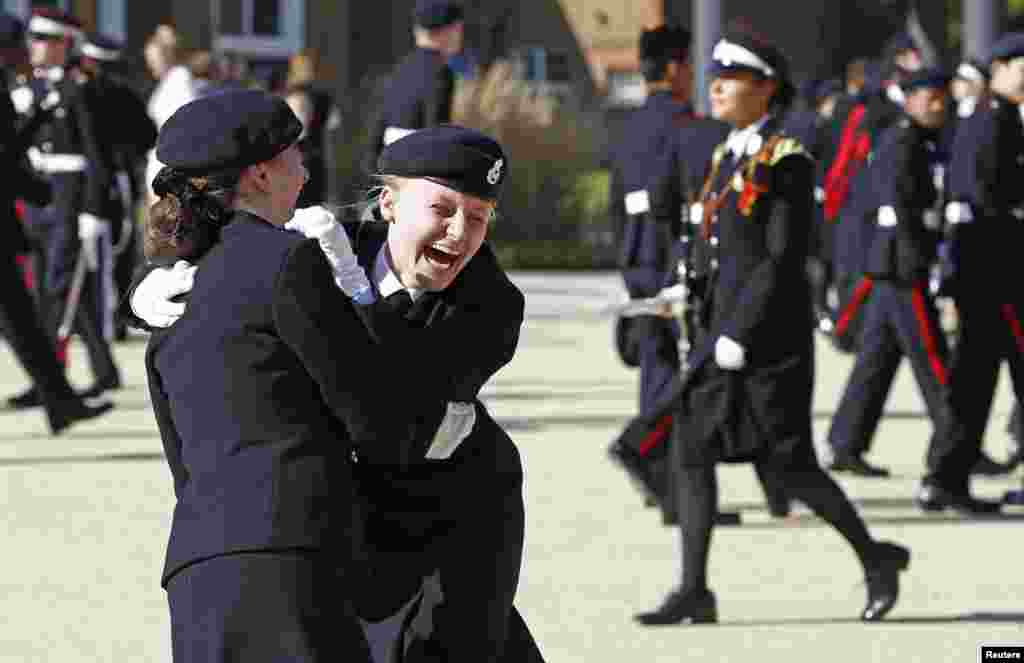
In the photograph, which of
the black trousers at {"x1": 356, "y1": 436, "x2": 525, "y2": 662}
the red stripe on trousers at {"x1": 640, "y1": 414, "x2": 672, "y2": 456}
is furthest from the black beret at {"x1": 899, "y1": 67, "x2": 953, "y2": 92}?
the black trousers at {"x1": 356, "y1": 436, "x2": 525, "y2": 662}

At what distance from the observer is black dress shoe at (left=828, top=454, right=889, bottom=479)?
1065 cm

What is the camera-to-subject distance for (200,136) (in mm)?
4012

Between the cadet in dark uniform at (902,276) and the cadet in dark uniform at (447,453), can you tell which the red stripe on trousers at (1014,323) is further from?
the cadet in dark uniform at (447,453)

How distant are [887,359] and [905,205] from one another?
2.75ft

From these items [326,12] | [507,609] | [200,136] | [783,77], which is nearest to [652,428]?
[783,77]

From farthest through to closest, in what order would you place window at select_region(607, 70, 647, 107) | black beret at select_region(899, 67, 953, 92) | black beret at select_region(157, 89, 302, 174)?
window at select_region(607, 70, 647, 107)
black beret at select_region(899, 67, 953, 92)
black beret at select_region(157, 89, 302, 174)

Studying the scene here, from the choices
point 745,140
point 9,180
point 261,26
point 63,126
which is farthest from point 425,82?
point 261,26

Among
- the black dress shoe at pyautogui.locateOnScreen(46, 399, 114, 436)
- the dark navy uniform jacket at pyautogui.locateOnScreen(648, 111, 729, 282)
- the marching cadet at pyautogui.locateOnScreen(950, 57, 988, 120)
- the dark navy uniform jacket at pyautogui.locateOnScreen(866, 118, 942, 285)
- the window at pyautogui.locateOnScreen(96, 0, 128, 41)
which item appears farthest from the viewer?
the window at pyautogui.locateOnScreen(96, 0, 128, 41)

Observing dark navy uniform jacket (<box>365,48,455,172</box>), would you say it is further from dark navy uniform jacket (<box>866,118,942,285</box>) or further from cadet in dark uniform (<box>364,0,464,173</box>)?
dark navy uniform jacket (<box>866,118,942,285</box>)

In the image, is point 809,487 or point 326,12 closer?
point 809,487

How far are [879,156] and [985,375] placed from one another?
1001mm

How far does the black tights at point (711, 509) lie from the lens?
7.47 meters

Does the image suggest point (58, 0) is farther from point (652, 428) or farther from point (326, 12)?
point (652, 428)

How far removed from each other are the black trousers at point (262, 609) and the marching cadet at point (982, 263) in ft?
19.8
